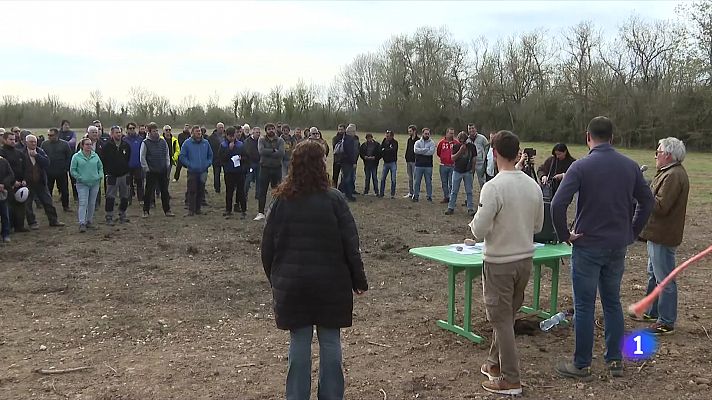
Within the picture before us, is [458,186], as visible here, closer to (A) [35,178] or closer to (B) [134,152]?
(B) [134,152]

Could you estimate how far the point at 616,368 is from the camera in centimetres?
456

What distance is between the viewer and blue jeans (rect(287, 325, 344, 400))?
12.3 ft

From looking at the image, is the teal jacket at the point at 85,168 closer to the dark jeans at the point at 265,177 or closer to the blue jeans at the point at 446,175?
the dark jeans at the point at 265,177

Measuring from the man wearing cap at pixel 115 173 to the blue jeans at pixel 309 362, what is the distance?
8590 mm

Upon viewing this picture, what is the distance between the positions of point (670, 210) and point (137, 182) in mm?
11416

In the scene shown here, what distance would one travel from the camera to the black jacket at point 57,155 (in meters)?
12.3

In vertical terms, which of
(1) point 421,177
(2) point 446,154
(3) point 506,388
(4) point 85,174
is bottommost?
(3) point 506,388

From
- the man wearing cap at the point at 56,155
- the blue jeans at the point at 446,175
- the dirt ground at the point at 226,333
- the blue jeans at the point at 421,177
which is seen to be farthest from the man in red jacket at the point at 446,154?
the man wearing cap at the point at 56,155

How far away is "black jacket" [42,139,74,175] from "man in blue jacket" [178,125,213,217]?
91.1 inches

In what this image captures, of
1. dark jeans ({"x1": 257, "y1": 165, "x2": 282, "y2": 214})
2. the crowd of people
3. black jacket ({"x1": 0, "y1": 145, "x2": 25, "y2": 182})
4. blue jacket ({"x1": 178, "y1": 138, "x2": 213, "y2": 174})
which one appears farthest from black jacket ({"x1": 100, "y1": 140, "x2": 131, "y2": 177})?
the crowd of people

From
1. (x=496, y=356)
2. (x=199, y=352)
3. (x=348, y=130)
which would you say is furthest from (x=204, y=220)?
(x=496, y=356)

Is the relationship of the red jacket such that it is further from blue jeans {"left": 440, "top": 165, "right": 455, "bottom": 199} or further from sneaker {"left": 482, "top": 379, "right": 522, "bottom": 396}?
sneaker {"left": 482, "top": 379, "right": 522, "bottom": 396}

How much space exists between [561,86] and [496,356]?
44314 millimetres

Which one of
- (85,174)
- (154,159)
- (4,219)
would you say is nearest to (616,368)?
(85,174)
